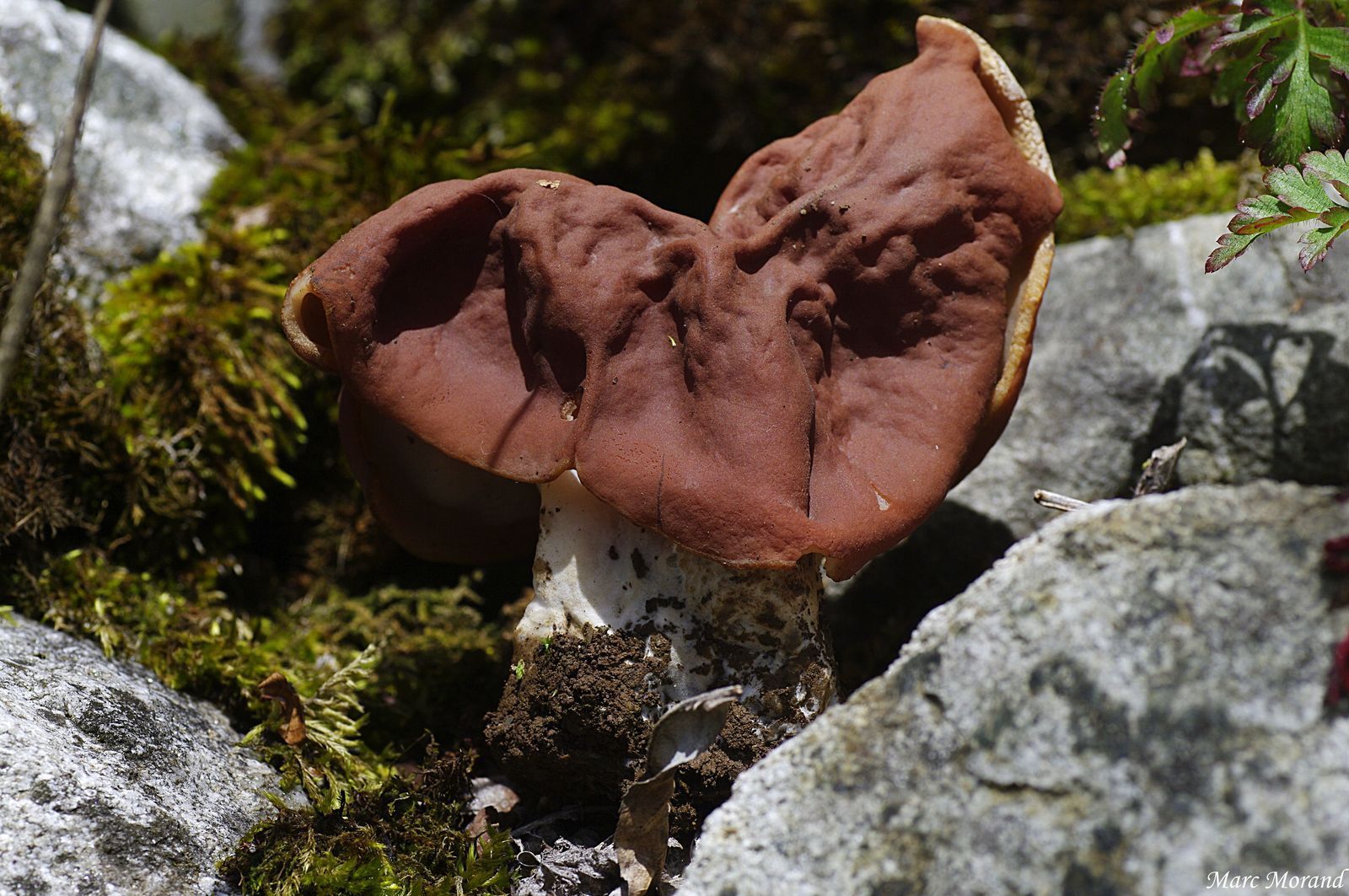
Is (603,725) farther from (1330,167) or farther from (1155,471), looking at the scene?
(1330,167)

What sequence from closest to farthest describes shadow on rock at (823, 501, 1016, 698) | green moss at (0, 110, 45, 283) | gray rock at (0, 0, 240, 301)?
green moss at (0, 110, 45, 283), shadow on rock at (823, 501, 1016, 698), gray rock at (0, 0, 240, 301)

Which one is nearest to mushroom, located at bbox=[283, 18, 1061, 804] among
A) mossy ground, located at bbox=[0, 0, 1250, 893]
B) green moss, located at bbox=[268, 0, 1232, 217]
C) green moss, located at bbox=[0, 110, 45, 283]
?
mossy ground, located at bbox=[0, 0, 1250, 893]

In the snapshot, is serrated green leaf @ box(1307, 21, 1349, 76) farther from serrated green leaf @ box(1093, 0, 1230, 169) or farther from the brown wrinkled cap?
the brown wrinkled cap

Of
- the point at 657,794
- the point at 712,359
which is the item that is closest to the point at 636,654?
the point at 657,794

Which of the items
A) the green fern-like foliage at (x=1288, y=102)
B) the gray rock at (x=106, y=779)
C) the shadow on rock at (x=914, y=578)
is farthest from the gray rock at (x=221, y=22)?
the green fern-like foliage at (x=1288, y=102)

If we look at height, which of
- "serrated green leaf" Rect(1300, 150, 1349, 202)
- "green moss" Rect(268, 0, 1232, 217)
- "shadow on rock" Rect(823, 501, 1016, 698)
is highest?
"serrated green leaf" Rect(1300, 150, 1349, 202)
